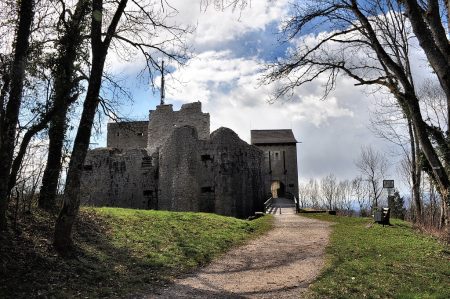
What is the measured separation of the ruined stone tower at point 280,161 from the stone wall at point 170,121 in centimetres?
1344

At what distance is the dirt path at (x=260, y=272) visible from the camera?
7.52 meters

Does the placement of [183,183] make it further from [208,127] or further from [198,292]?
[198,292]

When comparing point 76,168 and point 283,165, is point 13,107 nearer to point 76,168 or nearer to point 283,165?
point 76,168

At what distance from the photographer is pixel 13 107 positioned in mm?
8234

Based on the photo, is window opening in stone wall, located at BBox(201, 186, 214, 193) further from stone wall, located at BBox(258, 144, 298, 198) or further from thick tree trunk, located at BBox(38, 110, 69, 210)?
stone wall, located at BBox(258, 144, 298, 198)

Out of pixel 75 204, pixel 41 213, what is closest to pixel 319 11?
pixel 75 204

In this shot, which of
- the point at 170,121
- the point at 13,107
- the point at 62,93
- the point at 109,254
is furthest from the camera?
the point at 170,121

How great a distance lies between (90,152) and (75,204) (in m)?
20.0

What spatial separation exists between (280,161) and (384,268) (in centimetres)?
3605

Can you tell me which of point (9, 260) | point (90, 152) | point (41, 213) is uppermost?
point (90, 152)

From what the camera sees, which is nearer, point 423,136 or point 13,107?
point 13,107

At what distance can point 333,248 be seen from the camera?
12.0 m

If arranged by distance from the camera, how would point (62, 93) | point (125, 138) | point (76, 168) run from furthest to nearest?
point (125, 138), point (62, 93), point (76, 168)

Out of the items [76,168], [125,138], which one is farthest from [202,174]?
[76,168]
